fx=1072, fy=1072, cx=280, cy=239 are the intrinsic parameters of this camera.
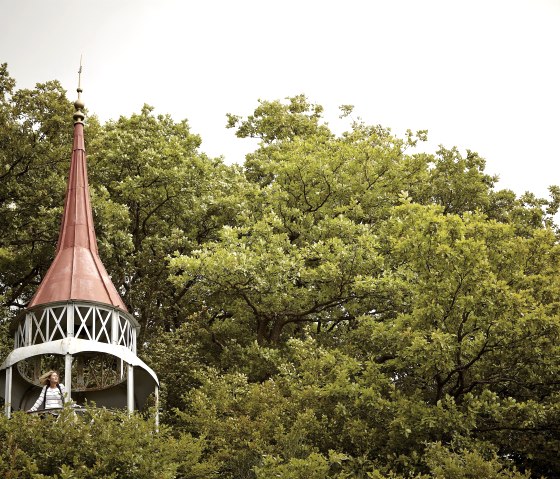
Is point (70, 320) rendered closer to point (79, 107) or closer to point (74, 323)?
point (74, 323)

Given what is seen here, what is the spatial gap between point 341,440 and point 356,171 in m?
13.1

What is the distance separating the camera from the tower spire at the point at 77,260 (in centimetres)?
2577

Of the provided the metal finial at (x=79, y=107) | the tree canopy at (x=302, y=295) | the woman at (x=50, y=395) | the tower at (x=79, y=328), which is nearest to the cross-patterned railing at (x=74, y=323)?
the tower at (x=79, y=328)

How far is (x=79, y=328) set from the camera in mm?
25219

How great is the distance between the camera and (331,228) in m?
32.9

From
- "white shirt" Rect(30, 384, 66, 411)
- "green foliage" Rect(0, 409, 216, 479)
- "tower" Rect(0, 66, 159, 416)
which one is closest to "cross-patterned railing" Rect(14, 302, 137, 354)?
"tower" Rect(0, 66, 159, 416)

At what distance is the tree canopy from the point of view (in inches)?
934

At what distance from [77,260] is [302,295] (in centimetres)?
735

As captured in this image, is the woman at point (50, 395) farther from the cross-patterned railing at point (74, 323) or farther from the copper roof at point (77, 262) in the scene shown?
the copper roof at point (77, 262)

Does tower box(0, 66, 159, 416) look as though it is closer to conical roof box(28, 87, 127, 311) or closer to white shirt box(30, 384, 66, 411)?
conical roof box(28, 87, 127, 311)

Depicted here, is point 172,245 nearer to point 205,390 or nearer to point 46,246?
point 46,246

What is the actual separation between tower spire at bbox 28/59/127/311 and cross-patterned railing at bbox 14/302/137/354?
8.7 inches

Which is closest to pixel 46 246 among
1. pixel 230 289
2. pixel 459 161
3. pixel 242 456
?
pixel 230 289

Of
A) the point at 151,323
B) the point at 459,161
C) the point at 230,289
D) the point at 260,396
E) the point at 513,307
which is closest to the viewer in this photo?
the point at 513,307
